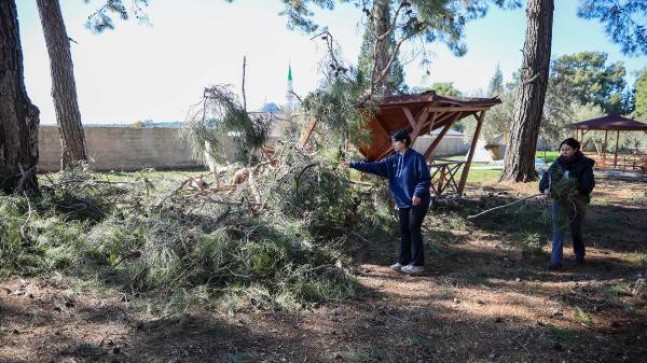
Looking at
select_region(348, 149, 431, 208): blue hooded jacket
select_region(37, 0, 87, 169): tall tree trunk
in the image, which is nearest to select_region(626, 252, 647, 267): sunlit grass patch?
select_region(348, 149, 431, 208): blue hooded jacket

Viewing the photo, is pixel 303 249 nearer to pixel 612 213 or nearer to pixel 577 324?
pixel 577 324

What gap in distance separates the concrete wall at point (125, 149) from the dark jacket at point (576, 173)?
1092 cm

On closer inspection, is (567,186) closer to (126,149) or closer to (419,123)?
(419,123)

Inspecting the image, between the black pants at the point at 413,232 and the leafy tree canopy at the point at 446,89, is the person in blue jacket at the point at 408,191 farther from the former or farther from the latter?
the leafy tree canopy at the point at 446,89

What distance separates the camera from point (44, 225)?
4.49 metres

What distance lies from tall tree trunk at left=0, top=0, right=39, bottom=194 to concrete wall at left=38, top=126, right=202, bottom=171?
26.8 feet

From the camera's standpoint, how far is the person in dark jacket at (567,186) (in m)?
4.43

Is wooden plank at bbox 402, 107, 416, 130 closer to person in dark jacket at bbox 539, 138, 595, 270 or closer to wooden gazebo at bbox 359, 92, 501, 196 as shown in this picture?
wooden gazebo at bbox 359, 92, 501, 196

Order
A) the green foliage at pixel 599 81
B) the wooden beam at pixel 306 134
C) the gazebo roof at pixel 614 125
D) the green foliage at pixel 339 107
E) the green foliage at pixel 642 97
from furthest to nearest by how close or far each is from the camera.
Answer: the green foliage at pixel 599 81 → the green foliage at pixel 642 97 → the gazebo roof at pixel 614 125 → the wooden beam at pixel 306 134 → the green foliage at pixel 339 107

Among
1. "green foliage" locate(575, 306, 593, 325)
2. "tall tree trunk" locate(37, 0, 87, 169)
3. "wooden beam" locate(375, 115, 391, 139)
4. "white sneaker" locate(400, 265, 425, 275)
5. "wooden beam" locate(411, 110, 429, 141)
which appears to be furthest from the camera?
"tall tree trunk" locate(37, 0, 87, 169)

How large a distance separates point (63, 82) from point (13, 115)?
387 cm

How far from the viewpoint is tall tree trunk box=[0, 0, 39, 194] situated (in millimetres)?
4949

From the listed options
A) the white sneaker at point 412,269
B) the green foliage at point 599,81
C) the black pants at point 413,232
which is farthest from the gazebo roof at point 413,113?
the green foliage at point 599,81

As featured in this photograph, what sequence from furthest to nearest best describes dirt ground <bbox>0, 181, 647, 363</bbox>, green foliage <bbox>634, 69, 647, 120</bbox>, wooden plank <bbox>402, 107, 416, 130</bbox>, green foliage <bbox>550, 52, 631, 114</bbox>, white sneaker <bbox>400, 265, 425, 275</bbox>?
1. green foliage <bbox>550, 52, 631, 114</bbox>
2. green foliage <bbox>634, 69, 647, 120</bbox>
3. wooden plank <bbox>402, 107, 416, 130</bbox>
4. white sneaker <bbox>400, 265, 425, 275</bbox>
5. dirt ground <bbox>0, 181, 647, 363</bbox>
